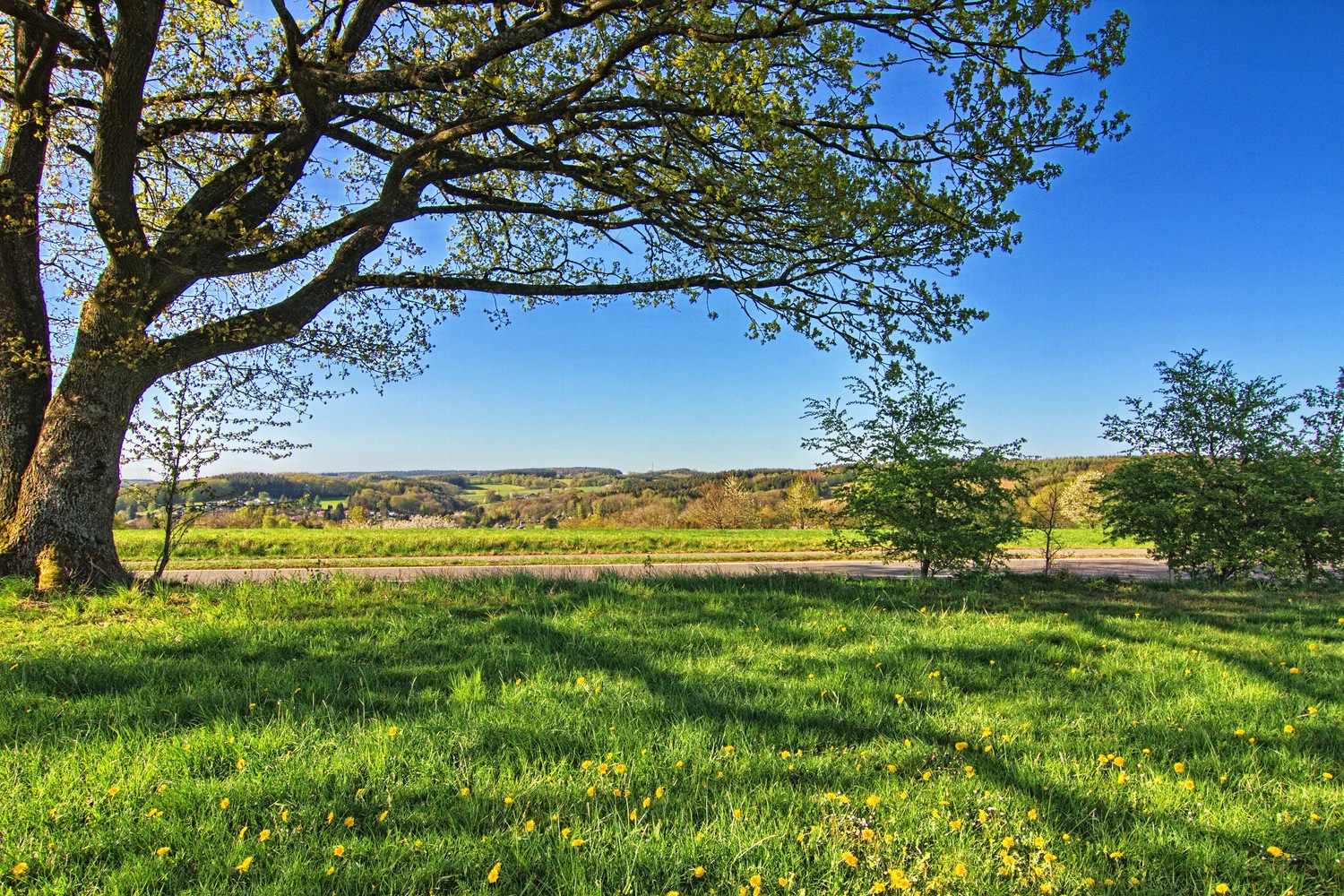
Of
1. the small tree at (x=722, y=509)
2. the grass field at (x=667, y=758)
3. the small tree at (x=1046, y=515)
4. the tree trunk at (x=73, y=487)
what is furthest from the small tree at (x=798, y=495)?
the tree trunk at (x=73, y=487)

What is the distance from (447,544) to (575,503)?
21.4 meters

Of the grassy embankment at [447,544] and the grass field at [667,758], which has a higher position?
the grass field at [667,758]

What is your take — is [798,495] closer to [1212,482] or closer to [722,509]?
[722,509]

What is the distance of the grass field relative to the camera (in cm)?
242

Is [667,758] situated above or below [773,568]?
above

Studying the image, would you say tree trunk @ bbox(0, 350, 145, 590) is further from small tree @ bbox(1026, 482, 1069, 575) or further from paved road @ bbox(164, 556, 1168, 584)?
small tree @ bbox(1026, 482, 1069, 575)

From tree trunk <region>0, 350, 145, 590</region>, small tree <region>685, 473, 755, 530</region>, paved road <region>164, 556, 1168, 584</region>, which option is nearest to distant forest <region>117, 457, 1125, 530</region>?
small tree <region>685, 473, 755, 530</region>

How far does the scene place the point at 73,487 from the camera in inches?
299

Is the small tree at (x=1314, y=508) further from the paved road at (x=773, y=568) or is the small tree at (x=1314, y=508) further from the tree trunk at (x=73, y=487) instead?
the tree trunk at (x=73, y=487)

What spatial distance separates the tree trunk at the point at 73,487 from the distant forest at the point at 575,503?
0.49 metres

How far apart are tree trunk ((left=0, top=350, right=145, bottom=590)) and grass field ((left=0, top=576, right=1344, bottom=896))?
1.97 m

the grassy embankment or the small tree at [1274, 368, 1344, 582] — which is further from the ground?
the small tree at [1274, 368, 1344, 582]

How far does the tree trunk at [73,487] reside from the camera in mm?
7477

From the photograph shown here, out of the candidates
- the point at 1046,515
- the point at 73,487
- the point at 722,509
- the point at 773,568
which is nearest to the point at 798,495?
the point at 722,509
